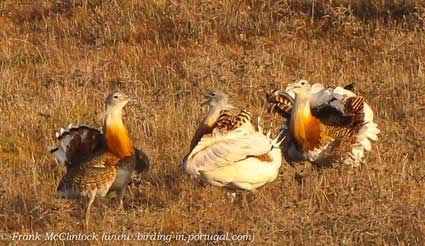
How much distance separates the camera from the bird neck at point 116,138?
621cm

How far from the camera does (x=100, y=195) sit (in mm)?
6113

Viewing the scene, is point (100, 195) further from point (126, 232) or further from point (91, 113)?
point (91, 113)

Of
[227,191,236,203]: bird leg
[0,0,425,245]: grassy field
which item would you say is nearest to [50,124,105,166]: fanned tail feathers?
[0,0,425,245]: grassy field

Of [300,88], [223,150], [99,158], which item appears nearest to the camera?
[223,150]

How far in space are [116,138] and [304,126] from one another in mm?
1170

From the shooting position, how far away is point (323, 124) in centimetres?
673

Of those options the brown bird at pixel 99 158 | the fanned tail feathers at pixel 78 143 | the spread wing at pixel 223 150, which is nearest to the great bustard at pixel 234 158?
the spread wing at pixel 223 150

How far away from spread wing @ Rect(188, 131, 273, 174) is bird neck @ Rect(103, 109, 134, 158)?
0.46m

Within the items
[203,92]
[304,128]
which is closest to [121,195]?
[304,128]

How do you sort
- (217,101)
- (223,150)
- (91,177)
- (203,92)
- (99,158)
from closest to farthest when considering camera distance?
(223,150), (91,177), (99,158), (217,101), (203,92)

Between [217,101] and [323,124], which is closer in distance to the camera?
[217,101]

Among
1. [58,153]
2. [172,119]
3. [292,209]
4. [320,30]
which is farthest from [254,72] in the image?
[292,209]

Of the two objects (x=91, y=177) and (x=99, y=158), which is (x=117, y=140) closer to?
(x=99, y=158)

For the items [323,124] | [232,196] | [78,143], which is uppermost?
[78,143]
